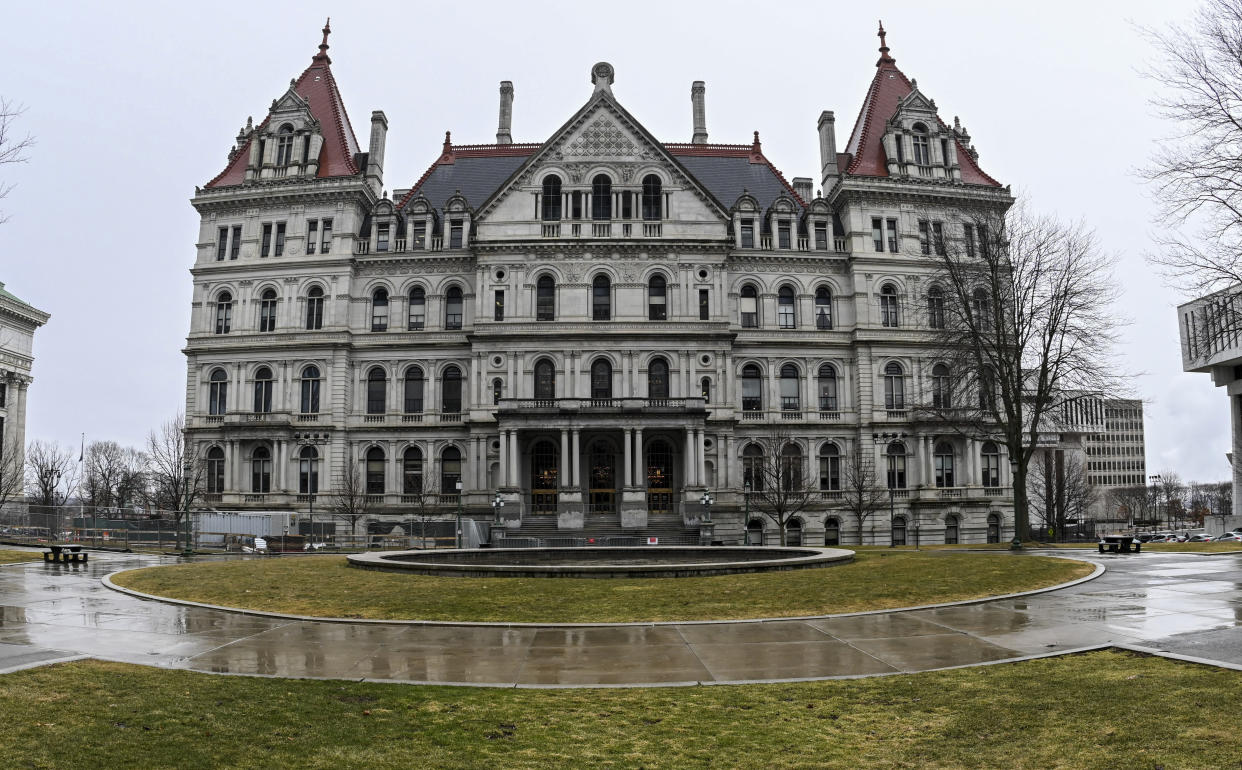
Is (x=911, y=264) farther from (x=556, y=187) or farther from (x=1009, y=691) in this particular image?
(x=1009, y=691)

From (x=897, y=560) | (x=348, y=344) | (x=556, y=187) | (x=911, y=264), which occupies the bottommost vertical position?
(x=897, y=560)

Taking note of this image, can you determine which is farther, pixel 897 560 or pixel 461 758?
pixel 897 560

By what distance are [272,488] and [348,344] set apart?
10.3 meters

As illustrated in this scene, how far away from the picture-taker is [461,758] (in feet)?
26.8

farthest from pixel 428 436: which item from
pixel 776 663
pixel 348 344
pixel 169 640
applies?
pixel 776 663

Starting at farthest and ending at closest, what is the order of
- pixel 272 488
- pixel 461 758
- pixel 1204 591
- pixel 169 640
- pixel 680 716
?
pixel 272 488 → pixel 1204 591 → pixel 169 640 → pixel 680 716 → pixel 461 758

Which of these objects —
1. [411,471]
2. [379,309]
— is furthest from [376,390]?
[411,471]

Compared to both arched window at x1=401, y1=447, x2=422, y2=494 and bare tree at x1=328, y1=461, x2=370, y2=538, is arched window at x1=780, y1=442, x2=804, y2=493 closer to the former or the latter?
arched window at x1=401, y1=447, x2=422, y2=494

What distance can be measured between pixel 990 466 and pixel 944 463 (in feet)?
10.8

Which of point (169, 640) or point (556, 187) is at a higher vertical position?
point (556, 187)

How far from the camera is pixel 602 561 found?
3198cm

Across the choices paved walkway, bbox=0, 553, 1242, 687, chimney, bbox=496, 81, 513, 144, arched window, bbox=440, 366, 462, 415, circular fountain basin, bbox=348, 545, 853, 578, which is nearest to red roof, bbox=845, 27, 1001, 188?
chimney, bbox=496, 81, 513, 144

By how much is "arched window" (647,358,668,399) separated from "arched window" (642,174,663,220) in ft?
31.4

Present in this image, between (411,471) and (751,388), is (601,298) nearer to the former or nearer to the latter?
(751,388)
